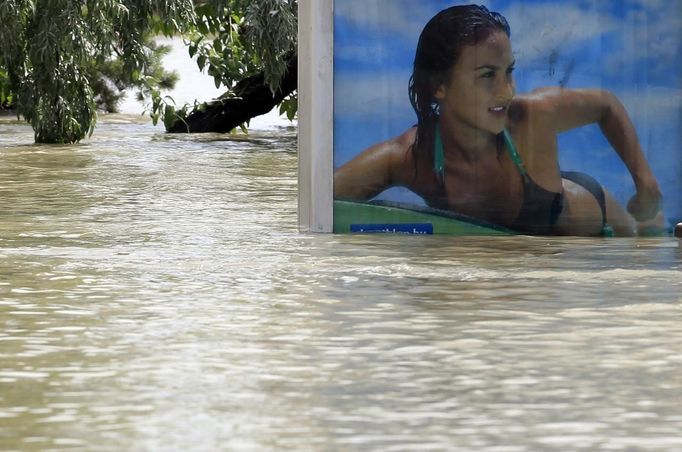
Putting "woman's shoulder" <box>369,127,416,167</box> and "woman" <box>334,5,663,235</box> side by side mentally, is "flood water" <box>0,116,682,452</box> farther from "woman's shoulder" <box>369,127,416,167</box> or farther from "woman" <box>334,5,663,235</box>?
"woman's shoulder" <box>369,127,416,167</box>

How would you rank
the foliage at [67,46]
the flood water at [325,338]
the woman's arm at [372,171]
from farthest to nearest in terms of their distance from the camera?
the foliage at [67,46]
the woman's arm at [372,171]
the flood water at [325,338]

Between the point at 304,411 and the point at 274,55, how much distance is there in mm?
15044

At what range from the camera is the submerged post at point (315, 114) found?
1112 centimetres

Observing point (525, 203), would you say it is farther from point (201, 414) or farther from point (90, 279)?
point (201, 414)

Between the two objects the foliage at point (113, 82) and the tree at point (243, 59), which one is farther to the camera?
the foliage at point (113, 82)

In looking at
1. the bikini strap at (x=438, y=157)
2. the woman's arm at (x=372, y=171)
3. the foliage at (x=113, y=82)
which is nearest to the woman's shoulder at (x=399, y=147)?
the woman's arm at (x=372, y=171)

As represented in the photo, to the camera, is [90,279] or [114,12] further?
[114,12]

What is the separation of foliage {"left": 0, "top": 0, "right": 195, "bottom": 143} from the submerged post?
27.6 feet

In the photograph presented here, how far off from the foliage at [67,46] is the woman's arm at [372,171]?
870 cm

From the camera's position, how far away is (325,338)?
24.0 feet

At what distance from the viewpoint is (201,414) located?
5.85 meters

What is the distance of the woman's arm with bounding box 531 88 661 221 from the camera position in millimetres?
11055

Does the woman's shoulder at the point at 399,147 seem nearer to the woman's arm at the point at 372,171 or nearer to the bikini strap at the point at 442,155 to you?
the woman's arm at the point at 372,171

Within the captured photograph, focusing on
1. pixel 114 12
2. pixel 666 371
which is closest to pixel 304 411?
pixel 666 371
